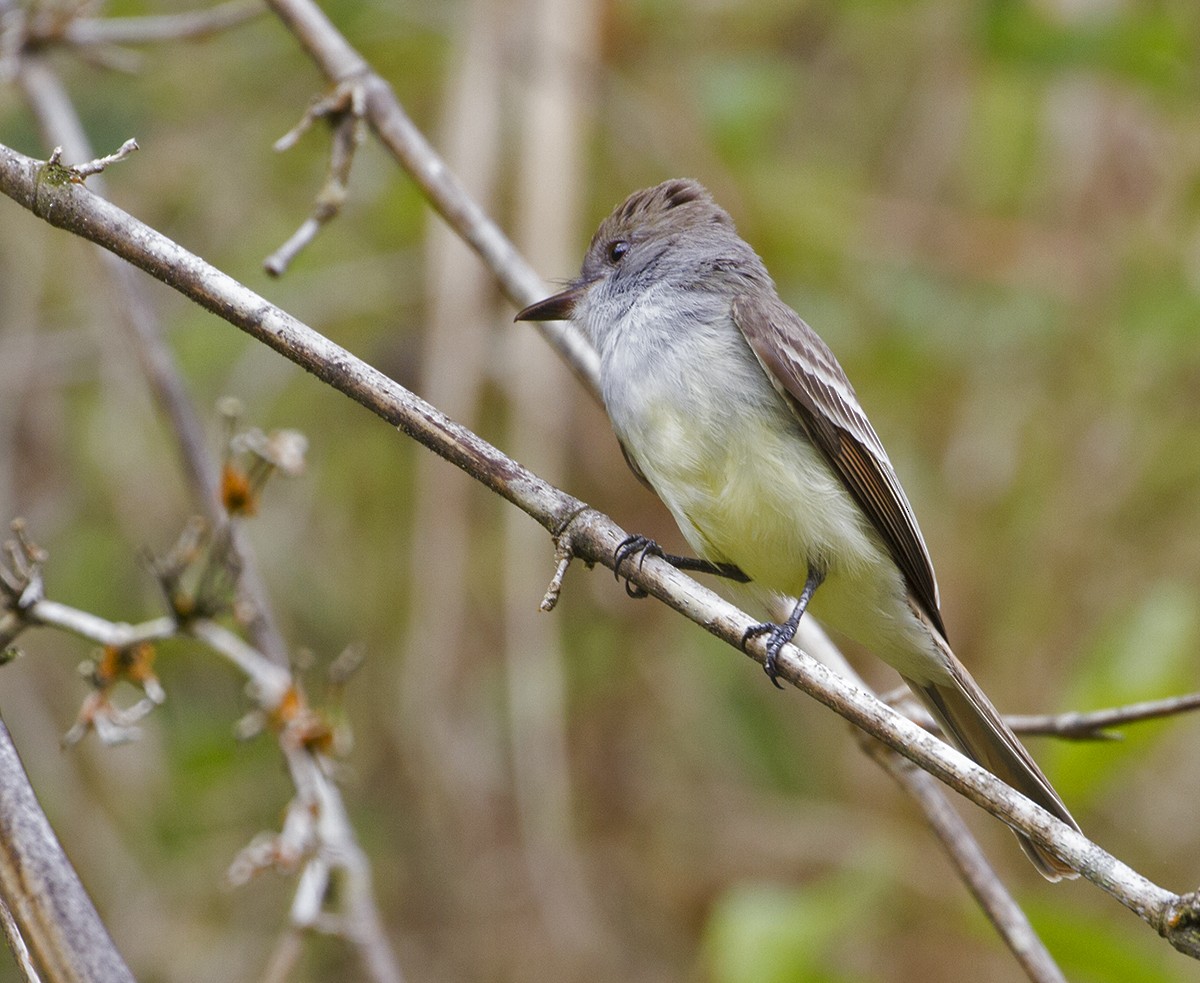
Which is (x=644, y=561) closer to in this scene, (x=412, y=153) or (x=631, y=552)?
(x=631, y=552)

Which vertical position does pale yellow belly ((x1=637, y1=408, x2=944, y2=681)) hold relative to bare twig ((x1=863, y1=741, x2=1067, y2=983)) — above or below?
above

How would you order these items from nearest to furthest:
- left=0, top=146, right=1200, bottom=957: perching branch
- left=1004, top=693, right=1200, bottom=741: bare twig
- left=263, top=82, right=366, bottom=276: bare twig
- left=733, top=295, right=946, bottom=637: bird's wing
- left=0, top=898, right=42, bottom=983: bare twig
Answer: left=0, top=898, right=42, bottom=983: bare twig, left=0, top=146, right=1200, bottom=957: perching branch, left=1004, top=693, right=1200, bottom=741: bare twig, left=263, top=82, right=366, bottom=276: bare twig, left=733, top=295, right=946, bottom=637: bird's wing

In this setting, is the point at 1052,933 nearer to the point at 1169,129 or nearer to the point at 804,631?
the point at 804,631

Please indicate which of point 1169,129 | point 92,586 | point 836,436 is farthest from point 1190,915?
point 1169,129

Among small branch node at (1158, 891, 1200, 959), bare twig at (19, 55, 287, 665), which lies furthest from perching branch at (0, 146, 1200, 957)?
bare twig at (19, 55, 287, 665)

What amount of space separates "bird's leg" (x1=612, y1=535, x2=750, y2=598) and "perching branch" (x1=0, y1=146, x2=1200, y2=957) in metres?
0.04

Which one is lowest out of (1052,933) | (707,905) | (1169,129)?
(707,905)

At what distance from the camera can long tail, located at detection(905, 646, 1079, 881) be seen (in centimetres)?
266

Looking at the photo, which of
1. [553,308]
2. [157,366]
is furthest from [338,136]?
[157,366]

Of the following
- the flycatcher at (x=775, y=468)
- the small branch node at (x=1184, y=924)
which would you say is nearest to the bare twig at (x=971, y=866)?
the flycatcher at (x=775, y=468)

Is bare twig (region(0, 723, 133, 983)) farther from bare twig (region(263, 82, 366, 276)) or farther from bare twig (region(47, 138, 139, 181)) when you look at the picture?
bare twig (region(263, 82, 366, 276))

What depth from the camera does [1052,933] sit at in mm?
3150

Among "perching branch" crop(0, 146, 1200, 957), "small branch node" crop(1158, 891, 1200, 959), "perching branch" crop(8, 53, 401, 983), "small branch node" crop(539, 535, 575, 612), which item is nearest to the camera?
"small branch node" crop(1158, 891, 1200, 959)

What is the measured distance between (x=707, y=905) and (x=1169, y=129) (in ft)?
10.3
